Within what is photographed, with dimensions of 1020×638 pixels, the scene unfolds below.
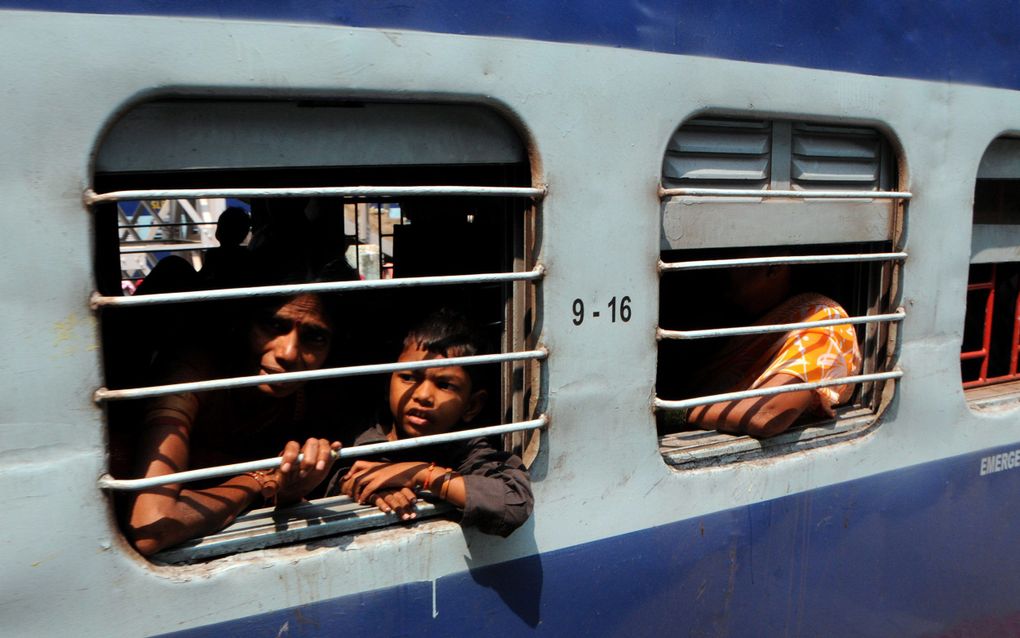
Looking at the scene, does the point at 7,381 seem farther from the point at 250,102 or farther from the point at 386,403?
the point at 386,403

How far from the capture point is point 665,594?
2.20 meters

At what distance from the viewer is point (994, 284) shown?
3203 millimetres

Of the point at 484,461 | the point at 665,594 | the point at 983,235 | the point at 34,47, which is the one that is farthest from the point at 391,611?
the point at 983,235

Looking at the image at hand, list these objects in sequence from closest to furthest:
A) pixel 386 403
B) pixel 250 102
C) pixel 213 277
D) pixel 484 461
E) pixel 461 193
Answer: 1. pixel 250 102
2. pixel 461 193
3. pixel 484 461
4. pixel 386 403
5. pixel 213 277

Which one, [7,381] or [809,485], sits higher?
[7,381]

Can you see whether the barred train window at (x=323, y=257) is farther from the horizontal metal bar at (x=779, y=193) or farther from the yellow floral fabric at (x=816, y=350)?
the yellow floral fabric at (x=816, y=350)

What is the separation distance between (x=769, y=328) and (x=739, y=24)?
29.3 inches

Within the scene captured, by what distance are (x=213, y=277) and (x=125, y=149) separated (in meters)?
0.78

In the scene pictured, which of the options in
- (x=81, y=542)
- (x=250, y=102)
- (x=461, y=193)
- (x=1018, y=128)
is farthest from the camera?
(x=1018, y=128)

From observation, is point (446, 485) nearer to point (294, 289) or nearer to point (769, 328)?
point (294, 289)

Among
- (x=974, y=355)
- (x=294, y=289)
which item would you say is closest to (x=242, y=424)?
(x=294, y=289)

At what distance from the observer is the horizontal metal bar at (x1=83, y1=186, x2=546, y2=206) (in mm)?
1464

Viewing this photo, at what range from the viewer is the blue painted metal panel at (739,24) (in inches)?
64.0

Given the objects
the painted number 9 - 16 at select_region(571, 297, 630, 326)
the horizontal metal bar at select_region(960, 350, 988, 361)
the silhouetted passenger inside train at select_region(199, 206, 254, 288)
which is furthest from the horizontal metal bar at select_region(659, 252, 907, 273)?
the silhouetted passenger inside train at select_region(199, 206, 254, 288)
